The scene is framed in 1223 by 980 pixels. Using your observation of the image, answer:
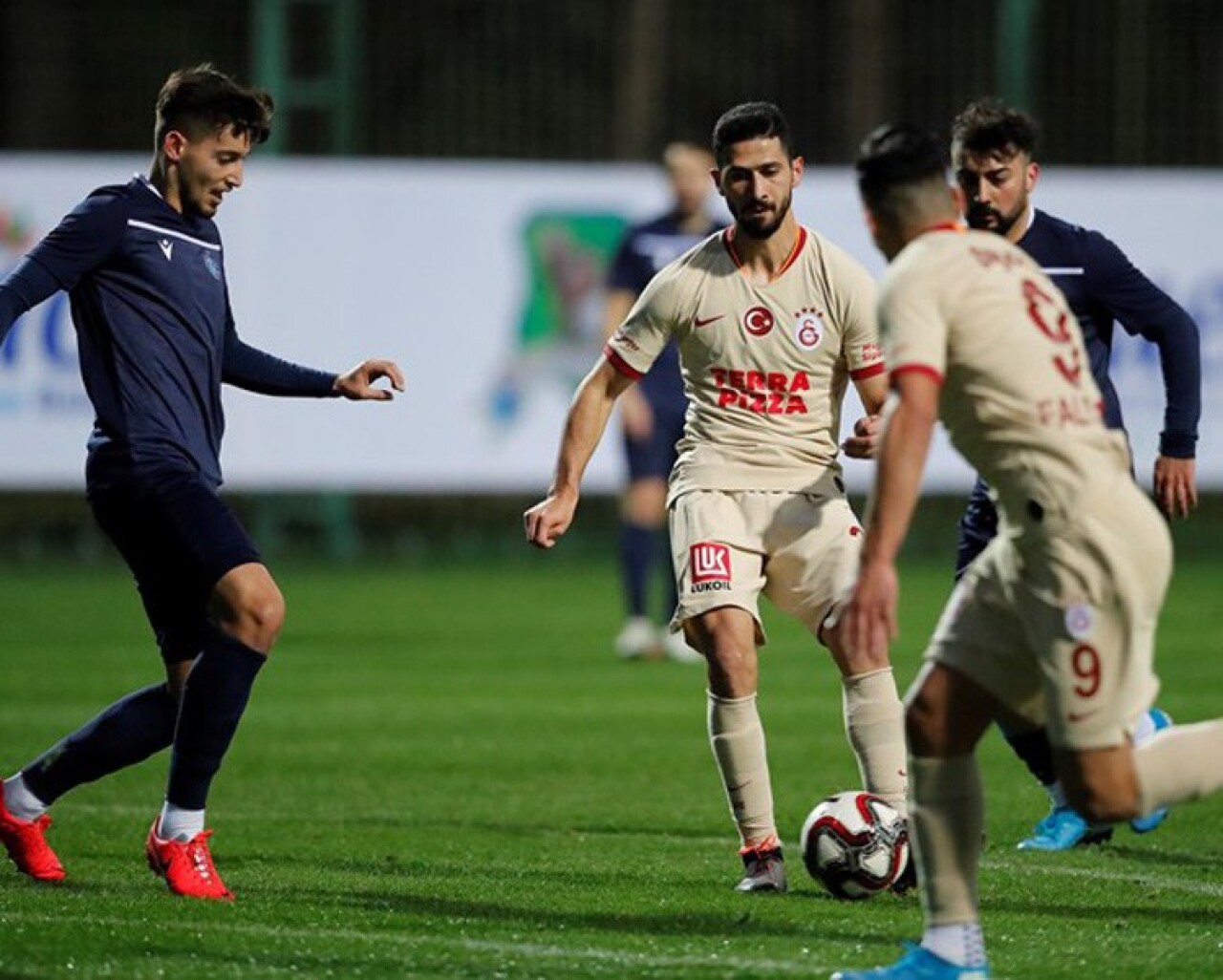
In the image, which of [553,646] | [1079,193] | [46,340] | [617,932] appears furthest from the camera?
[1079,193]

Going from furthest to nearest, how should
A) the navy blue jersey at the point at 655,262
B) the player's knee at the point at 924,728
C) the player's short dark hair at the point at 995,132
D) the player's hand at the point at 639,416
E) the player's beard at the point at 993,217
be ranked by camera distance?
the player's hand at the point at 639,416 < the navy blue jersey at the point at 655,262 < the player's beard at the point at 993,217 < the player's short dark hair at the point at 995,132 < the player's knee at the point at 924,728

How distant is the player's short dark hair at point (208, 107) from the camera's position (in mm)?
7445

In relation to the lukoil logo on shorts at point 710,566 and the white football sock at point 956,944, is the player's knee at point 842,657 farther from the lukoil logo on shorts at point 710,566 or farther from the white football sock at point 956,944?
the white football sock at point 956,944

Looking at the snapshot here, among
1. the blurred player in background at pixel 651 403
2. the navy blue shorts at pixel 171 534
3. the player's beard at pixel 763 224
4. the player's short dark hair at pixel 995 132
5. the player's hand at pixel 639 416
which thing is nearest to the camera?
the navy blue shorts at pixel 171 534

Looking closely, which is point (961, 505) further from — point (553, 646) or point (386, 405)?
point (553, 646)

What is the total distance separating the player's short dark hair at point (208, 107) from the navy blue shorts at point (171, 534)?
99cm

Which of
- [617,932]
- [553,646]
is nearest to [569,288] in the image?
[553,646]

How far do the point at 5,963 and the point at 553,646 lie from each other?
9504 millimetres

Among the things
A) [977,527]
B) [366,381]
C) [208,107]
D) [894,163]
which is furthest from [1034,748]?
[208,107]

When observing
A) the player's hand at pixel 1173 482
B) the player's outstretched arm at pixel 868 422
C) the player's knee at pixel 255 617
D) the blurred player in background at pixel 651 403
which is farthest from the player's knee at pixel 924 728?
the blurred player in background at pixel 651 403

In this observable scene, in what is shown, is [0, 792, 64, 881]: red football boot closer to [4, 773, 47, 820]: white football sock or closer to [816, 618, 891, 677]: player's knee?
[4, 773, 47, 820]: white football sock

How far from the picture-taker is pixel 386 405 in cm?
2070

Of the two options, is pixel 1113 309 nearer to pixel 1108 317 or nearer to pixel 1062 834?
pixel 1108 317

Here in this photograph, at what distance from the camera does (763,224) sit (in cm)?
779
